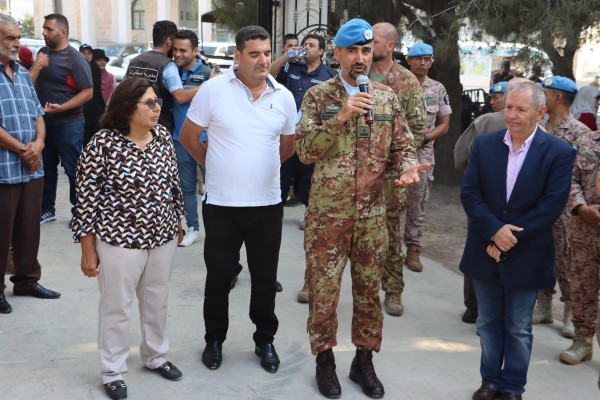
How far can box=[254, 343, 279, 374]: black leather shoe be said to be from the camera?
3.97 m

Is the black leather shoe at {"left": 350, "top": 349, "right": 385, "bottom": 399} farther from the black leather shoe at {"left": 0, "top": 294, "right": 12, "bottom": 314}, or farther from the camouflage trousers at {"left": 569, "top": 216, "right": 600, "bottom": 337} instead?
the black leather shoe at {"left": 0, "top": 294, "right": 12, "bottom": 314}

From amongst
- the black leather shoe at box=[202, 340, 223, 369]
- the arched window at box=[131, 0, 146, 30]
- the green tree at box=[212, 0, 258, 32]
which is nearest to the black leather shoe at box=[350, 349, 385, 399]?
the black leather shoe at box=[202, 340, 223, 369]

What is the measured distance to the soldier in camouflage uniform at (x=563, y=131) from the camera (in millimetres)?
4609

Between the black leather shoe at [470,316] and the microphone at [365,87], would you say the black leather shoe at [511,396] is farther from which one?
the microphone at [365,87]

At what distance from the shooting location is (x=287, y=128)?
3988mm

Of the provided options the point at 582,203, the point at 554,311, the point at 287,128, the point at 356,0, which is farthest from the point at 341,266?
the point at 356,0

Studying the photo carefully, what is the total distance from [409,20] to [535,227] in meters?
6.35

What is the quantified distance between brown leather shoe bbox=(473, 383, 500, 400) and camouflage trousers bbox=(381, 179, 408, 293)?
1379 millimetres

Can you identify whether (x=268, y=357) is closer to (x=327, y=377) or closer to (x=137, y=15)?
(x=327, y=377)

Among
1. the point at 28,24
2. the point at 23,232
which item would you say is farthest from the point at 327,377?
the point at 28,24

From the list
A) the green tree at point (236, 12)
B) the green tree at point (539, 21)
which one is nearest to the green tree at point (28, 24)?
the green tree at point (236, 12)

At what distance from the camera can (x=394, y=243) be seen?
16.2ft

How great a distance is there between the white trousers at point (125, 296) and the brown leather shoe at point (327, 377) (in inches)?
35.7

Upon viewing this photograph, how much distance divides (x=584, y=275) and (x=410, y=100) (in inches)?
63.4
